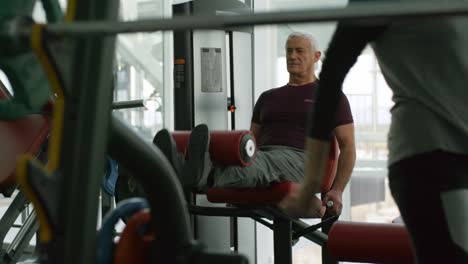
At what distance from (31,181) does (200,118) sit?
3125 millimetres

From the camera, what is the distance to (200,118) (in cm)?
405

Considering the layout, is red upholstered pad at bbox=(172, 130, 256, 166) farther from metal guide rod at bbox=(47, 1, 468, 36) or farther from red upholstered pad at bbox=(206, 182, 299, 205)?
metal guide rod at bbox=(47, 1, 468, 36)

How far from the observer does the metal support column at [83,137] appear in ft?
3.19

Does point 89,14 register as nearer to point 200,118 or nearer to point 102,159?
point 102,159

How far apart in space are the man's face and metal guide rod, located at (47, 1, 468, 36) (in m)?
2.51

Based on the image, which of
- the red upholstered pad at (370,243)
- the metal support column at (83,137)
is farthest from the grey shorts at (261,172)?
the metal support column at (83,137)

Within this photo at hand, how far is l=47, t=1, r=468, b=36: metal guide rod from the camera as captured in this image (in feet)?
2.53

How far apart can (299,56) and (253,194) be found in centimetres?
78

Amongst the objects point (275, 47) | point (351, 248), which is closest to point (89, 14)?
point (351, 248)

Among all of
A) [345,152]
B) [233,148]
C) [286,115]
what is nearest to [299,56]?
[286,115]

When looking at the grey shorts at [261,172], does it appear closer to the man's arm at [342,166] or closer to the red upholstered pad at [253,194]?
the red upholstered pad at [253,194]

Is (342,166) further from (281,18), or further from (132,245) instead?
(281,18)

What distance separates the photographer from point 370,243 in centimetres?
161

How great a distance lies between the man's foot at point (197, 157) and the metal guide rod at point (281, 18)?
74.9 inches
